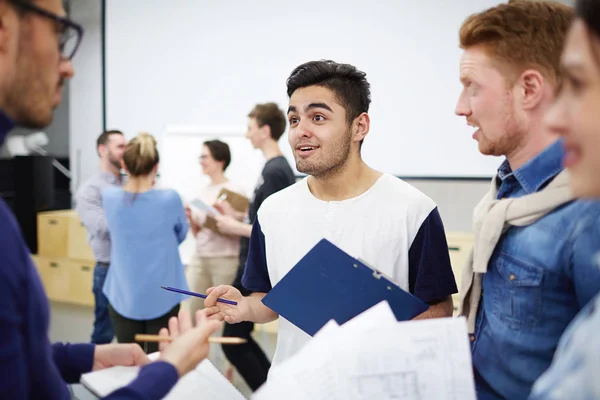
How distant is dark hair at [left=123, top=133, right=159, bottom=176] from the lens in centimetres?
316

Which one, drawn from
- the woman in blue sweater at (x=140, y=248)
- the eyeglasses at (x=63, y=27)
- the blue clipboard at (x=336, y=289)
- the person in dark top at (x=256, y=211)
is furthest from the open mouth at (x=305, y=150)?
the woman in blue sweater at (x=140, y=248)

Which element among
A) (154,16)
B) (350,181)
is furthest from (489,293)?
(154,16)

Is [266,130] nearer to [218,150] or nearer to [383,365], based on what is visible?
[218,150]

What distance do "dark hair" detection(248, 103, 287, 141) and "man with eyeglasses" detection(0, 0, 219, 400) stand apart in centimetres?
241

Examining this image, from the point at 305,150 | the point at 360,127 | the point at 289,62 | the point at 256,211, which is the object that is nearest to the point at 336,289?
the point at 305,150

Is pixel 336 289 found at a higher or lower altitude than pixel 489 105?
lower

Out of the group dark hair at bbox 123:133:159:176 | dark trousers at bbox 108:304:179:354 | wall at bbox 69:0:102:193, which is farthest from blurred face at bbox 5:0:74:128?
wall at bbox 69:0:102:193

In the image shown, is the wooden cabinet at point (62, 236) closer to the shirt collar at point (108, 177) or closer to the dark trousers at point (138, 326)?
the shirt collar at point (108, 177)

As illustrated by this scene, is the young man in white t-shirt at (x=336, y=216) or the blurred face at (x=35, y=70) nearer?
the blurred face at (x=35, y=70)

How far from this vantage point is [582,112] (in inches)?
25.6

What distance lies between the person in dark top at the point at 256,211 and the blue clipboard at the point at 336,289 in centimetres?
177

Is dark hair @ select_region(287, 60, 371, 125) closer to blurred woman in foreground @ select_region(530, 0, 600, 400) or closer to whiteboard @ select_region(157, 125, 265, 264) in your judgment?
blurred woman in foreground @ select_region(530, 0, 600, 400)

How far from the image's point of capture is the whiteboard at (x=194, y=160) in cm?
431

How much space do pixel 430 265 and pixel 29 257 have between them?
0.99 m
